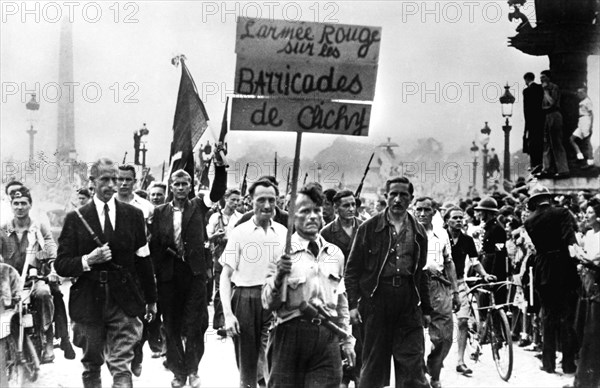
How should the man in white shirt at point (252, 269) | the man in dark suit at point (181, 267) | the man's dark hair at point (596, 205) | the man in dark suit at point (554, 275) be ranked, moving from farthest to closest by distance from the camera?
the man in dark suit at point (554, 275)
the man in dark suit at point (181, 267)
the man's dark hair at point (596, 205)
the man in white shirt at point (252, 269)

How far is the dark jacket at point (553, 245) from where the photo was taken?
1067cm

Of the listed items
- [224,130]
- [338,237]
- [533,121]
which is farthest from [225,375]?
[533,121]

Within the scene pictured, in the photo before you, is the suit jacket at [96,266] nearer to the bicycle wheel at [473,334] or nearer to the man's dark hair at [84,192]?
the bicycle wheel at [473,334]

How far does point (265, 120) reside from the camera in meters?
6.25

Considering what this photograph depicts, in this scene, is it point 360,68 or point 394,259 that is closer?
point 360,68

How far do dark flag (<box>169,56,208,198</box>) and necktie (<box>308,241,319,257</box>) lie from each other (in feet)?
16.3

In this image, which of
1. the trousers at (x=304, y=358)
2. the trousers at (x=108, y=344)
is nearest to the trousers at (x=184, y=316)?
the trousers at (x=108, y=344)

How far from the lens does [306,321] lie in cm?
602

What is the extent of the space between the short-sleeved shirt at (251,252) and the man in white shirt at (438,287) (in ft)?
6.89

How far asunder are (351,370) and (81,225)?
128 inches

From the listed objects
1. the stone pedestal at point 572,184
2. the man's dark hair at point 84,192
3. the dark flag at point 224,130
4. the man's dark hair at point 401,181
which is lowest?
the man's dark hair at point 84,192

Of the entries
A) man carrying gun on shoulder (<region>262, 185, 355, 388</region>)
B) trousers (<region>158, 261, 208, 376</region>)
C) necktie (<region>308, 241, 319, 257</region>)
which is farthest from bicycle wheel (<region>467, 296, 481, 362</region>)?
necktie (<region>308, 241, 319, 257</region>)

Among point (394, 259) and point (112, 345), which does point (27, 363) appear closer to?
point (112, 345)

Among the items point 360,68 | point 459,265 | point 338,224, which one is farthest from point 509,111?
point 360,68
